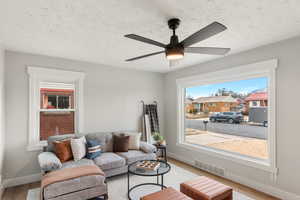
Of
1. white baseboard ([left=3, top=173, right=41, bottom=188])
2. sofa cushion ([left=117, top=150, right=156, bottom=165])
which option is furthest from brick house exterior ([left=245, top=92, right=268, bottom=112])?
white baseboard ([left=3, top=173, right=41, bottom=188])

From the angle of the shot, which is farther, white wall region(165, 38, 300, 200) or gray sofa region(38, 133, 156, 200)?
white wall region(165, 38, 300, 200)

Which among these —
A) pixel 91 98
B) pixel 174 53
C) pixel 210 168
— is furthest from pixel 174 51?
pixel 210 168

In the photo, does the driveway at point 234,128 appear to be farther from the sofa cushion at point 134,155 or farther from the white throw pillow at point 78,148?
the white throw pillow at point 78,148

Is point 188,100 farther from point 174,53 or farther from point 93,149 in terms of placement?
point 174,53

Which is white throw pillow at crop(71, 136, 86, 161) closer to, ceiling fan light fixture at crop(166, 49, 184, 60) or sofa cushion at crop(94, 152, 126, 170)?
sofa cushion at crop(94, 152, 126, 170)

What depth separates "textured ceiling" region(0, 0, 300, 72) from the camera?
177cm

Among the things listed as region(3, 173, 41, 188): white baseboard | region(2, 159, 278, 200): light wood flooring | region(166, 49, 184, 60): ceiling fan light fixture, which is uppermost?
region(166, 49, 184, 60): ceiling fan light fixture

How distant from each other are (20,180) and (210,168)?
12.8 ft

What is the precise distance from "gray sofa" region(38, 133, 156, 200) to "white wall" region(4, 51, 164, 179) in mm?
493

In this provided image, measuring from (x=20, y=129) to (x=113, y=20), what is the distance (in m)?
2.88

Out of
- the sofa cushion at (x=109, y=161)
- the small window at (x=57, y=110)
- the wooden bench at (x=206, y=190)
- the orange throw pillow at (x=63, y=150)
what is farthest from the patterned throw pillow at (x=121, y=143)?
the wooden bench at (x=206, y=190)

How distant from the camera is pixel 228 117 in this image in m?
3.82

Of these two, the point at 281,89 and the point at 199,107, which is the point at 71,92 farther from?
the point at 281,89

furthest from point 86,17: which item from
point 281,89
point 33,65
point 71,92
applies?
point 281,89
